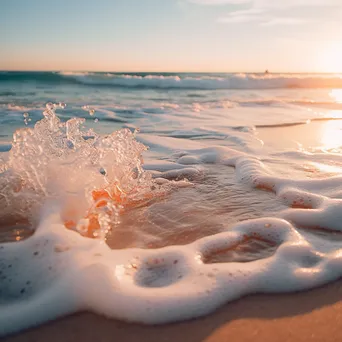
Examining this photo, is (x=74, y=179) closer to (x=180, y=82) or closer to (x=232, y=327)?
(x=232, y=327)

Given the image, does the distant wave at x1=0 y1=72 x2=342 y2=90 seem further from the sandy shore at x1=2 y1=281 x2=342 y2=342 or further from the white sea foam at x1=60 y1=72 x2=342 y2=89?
the sandy shore at x1=2 y1=281 x2=342 y2=342

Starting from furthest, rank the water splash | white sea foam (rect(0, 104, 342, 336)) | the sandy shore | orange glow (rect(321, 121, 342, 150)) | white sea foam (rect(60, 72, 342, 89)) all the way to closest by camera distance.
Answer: white sea foam (rect(60, 72, 342, 89)) → orange glow (rect(321, 121, 342, 150)) → the water splash → white sea foam (rect(0, 104, 342, 336)) → the sandy shore

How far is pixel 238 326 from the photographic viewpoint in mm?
1412

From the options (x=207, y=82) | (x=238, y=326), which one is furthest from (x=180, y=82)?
(x=238, y=326)

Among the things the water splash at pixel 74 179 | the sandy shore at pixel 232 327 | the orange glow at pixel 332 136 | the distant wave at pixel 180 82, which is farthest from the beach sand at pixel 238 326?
the distant wave at pixel 180 82

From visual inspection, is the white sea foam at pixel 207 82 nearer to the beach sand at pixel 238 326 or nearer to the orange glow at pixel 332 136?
the orange glow at pixel 332 136

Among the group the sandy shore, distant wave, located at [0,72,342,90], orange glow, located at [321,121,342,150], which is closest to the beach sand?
the sandy shore

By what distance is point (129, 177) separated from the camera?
9.86 ft

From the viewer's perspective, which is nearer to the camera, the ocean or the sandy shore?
the sandy shore

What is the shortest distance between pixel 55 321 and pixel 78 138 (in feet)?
5.97

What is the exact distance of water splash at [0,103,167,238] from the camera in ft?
7.82

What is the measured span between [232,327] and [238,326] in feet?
0.08

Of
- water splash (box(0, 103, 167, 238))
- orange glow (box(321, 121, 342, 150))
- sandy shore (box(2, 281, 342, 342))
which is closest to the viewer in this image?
sandy shore (box(2, 281, 342, 342))

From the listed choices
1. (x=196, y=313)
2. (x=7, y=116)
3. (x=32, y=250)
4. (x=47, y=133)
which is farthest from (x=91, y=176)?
(x=7, y=116)
